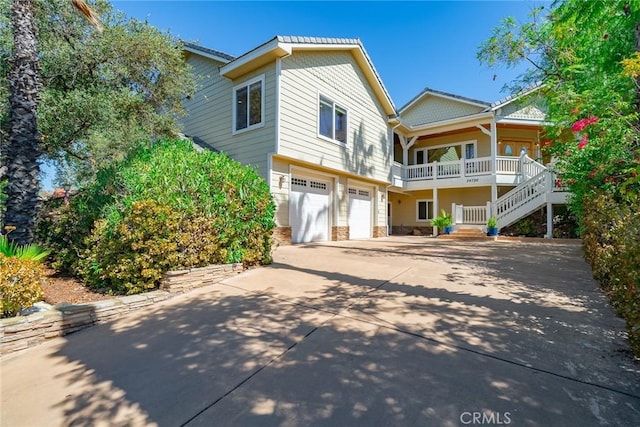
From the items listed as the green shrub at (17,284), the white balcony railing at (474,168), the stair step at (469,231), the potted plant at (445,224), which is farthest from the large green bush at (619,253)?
the white balcony railing at (474,168)

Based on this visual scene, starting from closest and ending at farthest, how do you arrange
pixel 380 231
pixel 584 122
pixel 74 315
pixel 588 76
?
pixel 74 315 → pixel 584 122 → pixel 588 76 → pixel 380 231

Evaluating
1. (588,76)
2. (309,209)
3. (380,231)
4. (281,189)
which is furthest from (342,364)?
(380,231)

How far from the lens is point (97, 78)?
7.23 metres

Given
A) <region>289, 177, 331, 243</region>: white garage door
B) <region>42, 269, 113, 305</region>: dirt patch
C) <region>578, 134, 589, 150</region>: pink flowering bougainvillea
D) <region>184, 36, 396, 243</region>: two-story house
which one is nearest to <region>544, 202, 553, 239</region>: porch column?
<region>578, 134, 589, 150</region>: pink flowering bougainvillea

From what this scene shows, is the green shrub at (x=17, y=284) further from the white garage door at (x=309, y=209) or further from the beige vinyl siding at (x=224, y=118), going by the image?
the white garage door at (x=309, y=209)

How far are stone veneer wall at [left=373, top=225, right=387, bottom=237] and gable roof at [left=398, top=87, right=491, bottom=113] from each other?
8659 mm

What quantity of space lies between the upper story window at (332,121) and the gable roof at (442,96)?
901cm

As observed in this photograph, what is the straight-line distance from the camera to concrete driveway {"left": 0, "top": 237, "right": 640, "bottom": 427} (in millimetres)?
1964

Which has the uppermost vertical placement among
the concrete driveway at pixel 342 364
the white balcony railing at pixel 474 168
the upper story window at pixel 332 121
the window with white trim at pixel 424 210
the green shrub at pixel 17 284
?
the upper story window at pixel 332 121

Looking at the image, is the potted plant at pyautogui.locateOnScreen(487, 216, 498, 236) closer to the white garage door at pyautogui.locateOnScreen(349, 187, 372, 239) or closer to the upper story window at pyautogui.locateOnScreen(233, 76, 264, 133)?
the white garage door at pyautogui.locateOnScreen(349, 187, 372, 239)

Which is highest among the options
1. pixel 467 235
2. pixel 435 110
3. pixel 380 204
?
pixel 435 110

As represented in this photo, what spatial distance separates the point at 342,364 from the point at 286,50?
354 inches

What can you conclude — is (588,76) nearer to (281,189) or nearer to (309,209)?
(309,209)

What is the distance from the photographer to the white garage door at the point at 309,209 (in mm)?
10281
